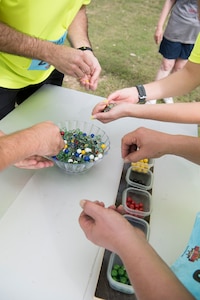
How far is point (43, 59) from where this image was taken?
1.20 meters

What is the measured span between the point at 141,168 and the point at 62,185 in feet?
0.93

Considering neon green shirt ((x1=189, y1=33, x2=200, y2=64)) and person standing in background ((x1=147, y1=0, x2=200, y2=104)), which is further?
person standing in background ((x1=147, y1=0, x2=200, y2=104))

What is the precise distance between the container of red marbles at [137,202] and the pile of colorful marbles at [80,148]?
153mm

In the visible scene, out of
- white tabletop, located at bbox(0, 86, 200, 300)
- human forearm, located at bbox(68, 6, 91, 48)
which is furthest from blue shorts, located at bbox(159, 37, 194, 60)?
white tabletop, located at bbox(0, 86, 200, 300)

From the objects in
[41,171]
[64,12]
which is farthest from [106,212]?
[64,12]

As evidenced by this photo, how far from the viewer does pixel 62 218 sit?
90 cm

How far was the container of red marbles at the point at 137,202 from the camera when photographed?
94cm

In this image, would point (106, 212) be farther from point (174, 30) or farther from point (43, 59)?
point (174, 30)

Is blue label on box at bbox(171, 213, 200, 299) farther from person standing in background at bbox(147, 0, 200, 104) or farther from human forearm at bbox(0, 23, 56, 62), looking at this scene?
person standing in background at bbox(147, 0, 200, 104)

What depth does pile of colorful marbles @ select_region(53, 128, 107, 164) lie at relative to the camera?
1028 mm

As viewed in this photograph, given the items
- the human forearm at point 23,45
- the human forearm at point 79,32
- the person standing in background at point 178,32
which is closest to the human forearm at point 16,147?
the human forearm at point 23,45

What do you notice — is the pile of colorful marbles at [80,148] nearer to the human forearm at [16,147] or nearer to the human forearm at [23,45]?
the human forearm at [16,147]

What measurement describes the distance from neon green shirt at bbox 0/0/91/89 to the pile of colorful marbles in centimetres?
34

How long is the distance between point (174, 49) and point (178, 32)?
0.13m
